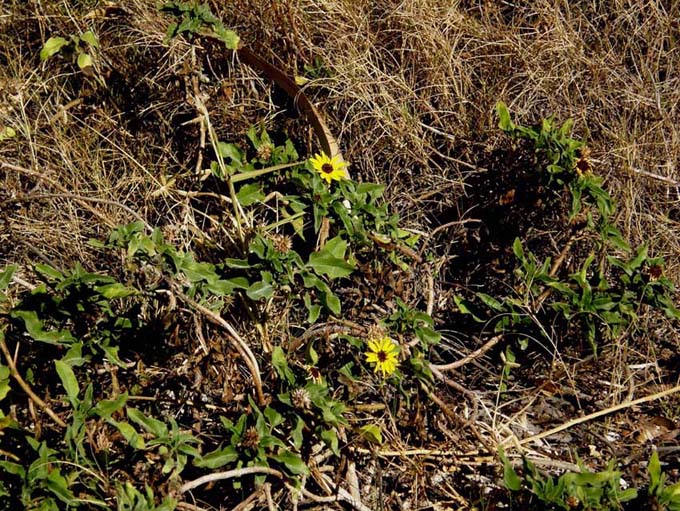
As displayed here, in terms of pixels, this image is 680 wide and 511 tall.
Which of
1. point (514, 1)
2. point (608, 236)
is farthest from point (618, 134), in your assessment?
point (514, 1)

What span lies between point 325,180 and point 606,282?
2.77ft

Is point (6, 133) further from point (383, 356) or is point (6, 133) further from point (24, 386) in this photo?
point (383, 356)

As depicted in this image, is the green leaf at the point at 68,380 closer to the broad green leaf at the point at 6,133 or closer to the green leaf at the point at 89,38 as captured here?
the broad green leaf at the point at 6,133

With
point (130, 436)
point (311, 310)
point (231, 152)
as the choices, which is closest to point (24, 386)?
point (130, 436)

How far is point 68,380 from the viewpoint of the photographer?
1904 mm

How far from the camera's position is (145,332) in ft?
7.29

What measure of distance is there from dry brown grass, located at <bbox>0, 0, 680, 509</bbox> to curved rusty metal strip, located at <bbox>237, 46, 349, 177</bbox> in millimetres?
58

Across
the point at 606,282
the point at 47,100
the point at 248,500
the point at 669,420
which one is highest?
the point at 47,100

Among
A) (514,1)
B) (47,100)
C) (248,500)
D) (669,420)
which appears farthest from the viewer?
(514,1)

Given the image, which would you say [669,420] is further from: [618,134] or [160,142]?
[160,142]

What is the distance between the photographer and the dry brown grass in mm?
2576

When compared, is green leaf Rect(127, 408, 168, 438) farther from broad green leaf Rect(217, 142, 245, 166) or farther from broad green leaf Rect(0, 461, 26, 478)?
broad green leaf Rect(217, 142, 245, 166)

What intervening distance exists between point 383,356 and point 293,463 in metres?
0.35

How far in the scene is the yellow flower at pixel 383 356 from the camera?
2.11 m
